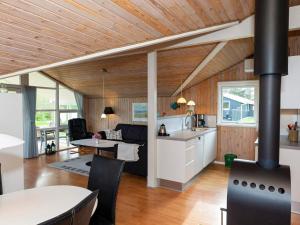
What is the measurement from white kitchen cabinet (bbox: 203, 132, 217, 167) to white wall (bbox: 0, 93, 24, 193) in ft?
11.3

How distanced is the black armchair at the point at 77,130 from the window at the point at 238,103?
4.36 metres

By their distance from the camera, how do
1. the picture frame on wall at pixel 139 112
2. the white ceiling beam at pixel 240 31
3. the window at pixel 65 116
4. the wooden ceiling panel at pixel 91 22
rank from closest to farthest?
the wooden ceiling panel at pixel 91 22, the white ceiling beam at pixel 240 31, the picture frame on wall at pixel 139 112, the window at pixel 65 116

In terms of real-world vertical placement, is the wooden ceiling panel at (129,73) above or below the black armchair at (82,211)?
above

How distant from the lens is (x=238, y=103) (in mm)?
5617

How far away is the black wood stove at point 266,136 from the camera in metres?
1.65

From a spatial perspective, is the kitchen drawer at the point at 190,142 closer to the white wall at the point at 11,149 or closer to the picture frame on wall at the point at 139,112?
the white wall at the point at 11,149

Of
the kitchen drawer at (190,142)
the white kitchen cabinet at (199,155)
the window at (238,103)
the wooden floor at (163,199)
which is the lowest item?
the wooden floor at (163,199)

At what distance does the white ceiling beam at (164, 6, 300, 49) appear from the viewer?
9.27 ft

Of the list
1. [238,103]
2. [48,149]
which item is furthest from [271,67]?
[48,149]

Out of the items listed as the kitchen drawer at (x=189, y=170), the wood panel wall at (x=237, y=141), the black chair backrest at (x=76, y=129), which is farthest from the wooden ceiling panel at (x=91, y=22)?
the black chair backrest at (x=76, y=129)

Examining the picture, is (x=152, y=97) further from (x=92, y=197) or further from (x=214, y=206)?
(x=92, y=197)

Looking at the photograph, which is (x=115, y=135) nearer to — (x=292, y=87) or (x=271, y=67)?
(x=292, y=87)

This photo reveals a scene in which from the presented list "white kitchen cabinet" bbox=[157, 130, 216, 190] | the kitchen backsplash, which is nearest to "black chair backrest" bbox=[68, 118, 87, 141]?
the kitchen backsplash

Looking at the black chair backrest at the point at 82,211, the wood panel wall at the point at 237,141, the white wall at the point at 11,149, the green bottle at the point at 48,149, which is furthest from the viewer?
the green bottle at the point at 48,149
